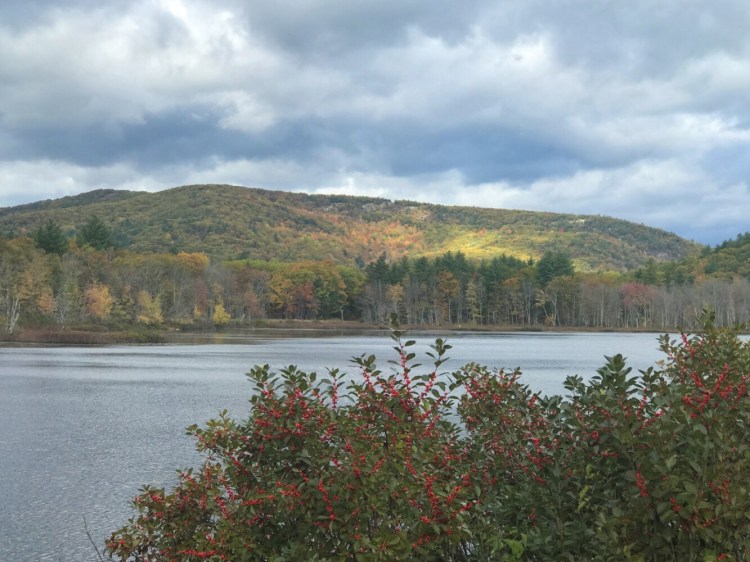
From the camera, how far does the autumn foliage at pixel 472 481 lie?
4410 mm

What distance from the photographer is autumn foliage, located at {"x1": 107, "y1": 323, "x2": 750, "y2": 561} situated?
14.5 feet

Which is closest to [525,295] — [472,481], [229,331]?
[229,331]

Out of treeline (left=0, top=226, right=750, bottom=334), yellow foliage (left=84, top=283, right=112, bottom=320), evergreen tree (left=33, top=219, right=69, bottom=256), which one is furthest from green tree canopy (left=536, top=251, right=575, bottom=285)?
evergreen tree (left=33, top=219, right=69, bottom=256)

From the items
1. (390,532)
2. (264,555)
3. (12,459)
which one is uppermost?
(390,532)

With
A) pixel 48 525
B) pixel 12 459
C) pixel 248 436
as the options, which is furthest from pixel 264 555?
pixel 12 459

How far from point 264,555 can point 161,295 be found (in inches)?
4404

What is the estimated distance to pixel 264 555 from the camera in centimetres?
503

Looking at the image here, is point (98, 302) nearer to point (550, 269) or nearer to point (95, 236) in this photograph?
point (95, 236)

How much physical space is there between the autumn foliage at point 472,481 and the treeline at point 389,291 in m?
99.2

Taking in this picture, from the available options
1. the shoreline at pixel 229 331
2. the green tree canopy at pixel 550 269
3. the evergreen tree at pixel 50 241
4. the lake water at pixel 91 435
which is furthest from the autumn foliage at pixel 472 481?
the green tree canopy at pixel 550 269

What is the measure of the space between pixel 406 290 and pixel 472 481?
14614cm

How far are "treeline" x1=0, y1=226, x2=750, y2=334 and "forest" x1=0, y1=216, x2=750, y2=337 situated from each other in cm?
23

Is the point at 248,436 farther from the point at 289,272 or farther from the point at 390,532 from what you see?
the point at 289,272

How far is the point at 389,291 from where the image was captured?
150 metres
